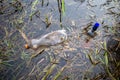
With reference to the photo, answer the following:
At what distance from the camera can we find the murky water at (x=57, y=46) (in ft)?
7.00

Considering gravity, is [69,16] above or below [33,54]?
above

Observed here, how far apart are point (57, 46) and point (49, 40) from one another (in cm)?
11

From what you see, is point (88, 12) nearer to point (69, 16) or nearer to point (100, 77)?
point (69, 16)

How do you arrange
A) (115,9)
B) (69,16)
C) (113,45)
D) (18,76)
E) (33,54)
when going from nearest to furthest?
(18,76) → (33,54) → (113,45) → (69,16) → (115,9)

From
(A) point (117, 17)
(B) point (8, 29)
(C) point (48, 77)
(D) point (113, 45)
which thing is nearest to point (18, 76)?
(C) point (48, 77)

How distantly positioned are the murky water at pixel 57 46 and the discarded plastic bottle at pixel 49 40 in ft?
0.17

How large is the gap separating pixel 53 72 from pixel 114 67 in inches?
24.2

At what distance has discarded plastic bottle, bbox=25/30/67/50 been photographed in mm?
2258

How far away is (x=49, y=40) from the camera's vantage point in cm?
232

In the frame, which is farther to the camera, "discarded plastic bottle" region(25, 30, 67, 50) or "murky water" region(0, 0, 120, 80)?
"discarded plastic bottle" region(25, 30, 67, 50)

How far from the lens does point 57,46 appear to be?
7.78ft

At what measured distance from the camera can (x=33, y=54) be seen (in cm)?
224

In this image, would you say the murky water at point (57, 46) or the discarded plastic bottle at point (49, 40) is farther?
the discarded plastic bottle at point (49, 40)

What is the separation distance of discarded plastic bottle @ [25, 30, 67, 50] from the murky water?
0.05 metres
